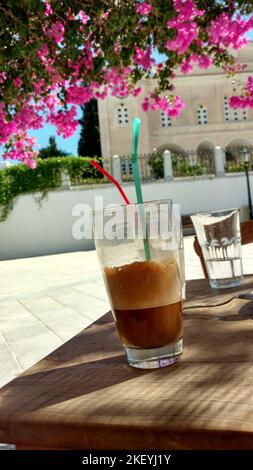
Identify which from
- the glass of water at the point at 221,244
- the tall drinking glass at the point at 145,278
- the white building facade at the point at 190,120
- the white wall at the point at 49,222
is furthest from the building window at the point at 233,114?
the tall drinking glass at the point at 145,278

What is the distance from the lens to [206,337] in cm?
89

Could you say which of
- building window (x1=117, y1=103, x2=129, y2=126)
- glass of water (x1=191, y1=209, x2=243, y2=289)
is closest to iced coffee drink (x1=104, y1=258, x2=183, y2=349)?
glass of water (x1=191, y1=209, x2=243, y2=289)

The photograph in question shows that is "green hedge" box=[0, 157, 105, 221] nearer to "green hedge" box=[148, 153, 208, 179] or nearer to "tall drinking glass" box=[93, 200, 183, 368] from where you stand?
"green hedge" box=[148, 153, 208, 179]

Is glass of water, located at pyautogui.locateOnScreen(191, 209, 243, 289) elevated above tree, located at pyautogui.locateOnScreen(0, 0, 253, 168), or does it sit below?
below

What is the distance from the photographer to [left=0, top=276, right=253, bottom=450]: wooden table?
528 mm

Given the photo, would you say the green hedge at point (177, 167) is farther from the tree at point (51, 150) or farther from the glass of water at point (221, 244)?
the glass of water at point (221, 244)

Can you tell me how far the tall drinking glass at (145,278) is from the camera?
0.78 metres

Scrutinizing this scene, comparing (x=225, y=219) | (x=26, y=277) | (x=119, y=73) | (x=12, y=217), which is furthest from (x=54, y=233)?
(x=225, y=219)

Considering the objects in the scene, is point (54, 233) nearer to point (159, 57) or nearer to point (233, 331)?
point (159, 57)

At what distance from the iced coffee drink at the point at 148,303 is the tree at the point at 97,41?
221 centimetres

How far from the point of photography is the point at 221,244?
1.38 metres

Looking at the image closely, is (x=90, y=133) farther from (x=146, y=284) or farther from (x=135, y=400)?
(x=135, y=400)

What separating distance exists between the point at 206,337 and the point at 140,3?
283 centimetres

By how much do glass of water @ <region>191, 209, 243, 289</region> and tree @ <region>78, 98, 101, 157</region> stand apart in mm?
27703
